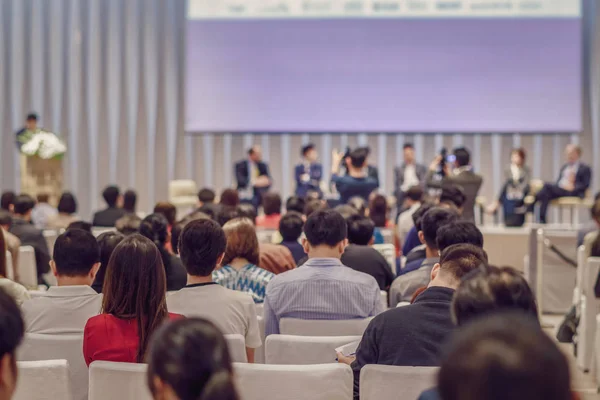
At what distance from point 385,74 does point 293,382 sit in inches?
394

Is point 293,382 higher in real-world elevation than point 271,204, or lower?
lower

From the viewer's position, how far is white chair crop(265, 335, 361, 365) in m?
2.80

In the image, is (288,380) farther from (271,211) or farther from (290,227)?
(271,211)

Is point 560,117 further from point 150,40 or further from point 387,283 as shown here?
point 387,283

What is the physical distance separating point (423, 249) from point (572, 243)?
9.80 ft

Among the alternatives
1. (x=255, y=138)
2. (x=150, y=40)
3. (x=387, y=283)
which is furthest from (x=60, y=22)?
(x=387, y=283)

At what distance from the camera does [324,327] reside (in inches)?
127

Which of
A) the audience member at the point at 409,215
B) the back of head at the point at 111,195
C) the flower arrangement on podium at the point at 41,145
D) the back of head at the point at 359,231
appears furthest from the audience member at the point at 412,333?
the flower arrangement on podium at the point at 41,145

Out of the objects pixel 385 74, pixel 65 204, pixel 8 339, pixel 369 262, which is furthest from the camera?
pixel 385 74

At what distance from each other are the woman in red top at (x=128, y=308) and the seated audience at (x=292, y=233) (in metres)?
2.44

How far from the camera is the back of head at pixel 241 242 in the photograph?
4.09 metres

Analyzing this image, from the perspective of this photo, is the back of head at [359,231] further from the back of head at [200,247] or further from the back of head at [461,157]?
the back of head at [461,157]

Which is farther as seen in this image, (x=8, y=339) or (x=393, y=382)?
(x=393, y=382)

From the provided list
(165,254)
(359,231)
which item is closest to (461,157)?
(359,231)
